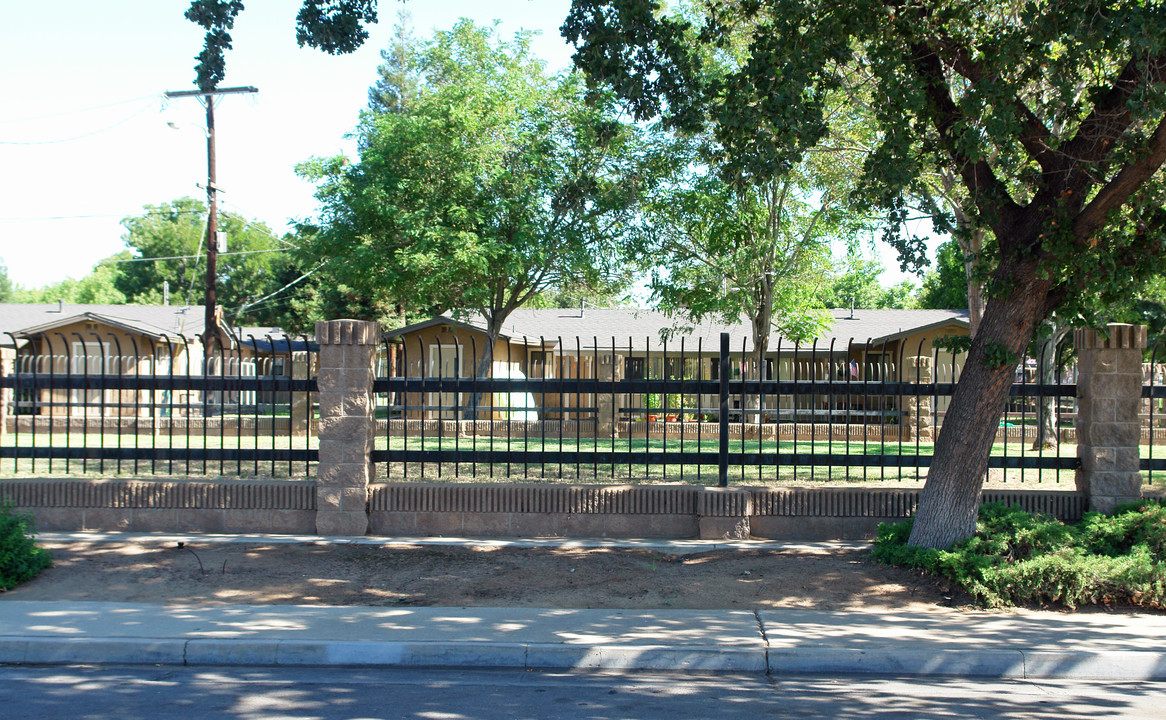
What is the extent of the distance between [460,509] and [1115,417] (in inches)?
251

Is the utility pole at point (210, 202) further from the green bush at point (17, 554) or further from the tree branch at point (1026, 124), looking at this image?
the tree branch at point (1026, 124)

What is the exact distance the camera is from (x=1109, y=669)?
541 centimetres

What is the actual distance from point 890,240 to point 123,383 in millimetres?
7743

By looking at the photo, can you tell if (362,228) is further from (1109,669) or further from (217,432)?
(1109,669)

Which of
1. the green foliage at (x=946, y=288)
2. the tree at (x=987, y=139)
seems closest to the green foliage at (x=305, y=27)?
the tree at (x=987, y=139)

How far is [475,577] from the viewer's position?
7.17m

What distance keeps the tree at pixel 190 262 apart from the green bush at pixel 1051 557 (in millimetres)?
54660

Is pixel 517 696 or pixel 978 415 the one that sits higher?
pixel 978 415

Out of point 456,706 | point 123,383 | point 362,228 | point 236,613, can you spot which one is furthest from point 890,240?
point 362,228

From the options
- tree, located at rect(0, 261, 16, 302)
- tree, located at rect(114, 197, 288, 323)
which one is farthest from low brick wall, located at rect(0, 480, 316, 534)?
tree, located at rect(0, 261, 16, 302)

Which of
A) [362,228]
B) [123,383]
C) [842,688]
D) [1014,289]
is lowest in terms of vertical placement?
[842,688]

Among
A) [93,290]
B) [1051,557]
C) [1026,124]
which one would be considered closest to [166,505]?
[1051,557]

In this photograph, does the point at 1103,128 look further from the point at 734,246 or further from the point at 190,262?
the point at 190,262

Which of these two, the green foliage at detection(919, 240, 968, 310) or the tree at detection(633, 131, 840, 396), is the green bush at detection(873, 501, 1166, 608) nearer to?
the tree at detection(633, 131, 840, 396)
